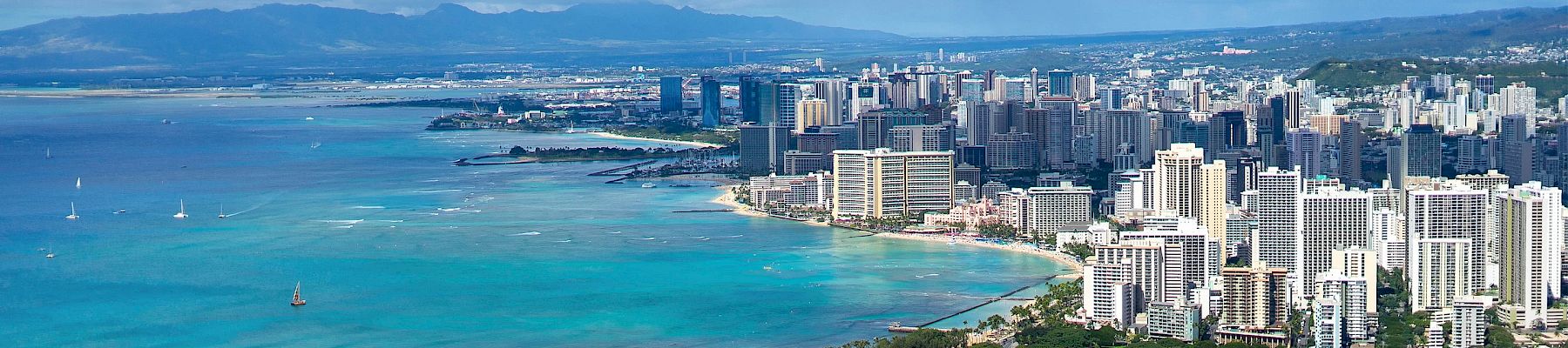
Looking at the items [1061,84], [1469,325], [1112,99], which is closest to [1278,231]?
[1469,325]

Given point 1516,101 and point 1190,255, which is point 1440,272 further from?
point 1516,101

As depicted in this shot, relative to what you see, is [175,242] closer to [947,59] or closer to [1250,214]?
[1250,214]

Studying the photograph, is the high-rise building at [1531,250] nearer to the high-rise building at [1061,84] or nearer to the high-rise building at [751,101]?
the high-rise building at [751,101]

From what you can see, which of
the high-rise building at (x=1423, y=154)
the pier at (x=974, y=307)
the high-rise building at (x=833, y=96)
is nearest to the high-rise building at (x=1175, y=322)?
the pier at (x=974, y=307)

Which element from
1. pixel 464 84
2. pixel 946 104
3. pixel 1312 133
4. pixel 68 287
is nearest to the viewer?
pixel 68 287

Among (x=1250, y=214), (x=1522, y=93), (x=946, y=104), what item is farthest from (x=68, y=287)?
(x=946, y=104)
